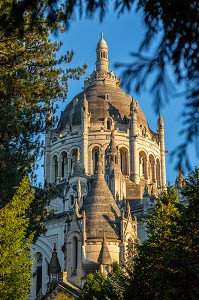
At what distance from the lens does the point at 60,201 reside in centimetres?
5966

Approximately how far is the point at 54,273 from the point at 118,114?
3138 centimetres

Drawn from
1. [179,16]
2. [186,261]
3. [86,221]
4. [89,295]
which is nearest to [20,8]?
[179,16]

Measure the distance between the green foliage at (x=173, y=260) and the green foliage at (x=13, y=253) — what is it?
13.5 feet

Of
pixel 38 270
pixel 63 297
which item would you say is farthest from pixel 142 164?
pixel 63 297

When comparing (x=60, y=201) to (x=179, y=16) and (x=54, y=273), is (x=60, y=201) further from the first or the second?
(x=179, y=16)

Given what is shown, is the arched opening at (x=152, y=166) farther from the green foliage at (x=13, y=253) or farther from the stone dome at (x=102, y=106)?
the green foliage at (x=13, y=253)

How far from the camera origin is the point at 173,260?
17.2 meters

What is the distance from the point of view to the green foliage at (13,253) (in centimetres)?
1866

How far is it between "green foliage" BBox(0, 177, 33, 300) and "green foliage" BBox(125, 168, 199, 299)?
4.11 metres

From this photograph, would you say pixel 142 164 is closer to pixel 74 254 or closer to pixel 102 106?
pixel 102 106

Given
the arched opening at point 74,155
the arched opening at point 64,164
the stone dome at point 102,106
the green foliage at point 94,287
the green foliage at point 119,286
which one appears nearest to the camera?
the green foliage at point 119,286

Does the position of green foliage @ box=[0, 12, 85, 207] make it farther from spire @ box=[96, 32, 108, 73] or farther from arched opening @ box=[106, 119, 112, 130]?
spire @ box=[96, 32, 108, 73]

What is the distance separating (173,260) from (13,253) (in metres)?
5.38

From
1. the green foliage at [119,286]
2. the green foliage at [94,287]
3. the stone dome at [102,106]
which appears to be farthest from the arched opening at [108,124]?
the green foliage at [119,286]
